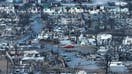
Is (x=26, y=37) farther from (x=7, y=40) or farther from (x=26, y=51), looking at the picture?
(x=26, y=51)

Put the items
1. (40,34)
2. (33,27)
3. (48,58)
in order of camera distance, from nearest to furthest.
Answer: (48,58), (40,34), (33,27)

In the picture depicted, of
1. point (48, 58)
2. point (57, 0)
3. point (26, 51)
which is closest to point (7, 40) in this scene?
point (26, 51)

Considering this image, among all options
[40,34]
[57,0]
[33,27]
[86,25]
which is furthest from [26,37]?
[57,0]

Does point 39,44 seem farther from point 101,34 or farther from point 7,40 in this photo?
point 101,34

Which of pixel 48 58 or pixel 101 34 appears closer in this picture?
pixel 48 58

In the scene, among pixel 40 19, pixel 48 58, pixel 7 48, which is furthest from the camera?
pixel 40 19

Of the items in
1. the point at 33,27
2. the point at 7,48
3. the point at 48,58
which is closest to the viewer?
the point at 48,58
